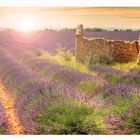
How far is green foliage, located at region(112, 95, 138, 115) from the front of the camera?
3.98 meters

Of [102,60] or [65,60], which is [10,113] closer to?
[65,60]

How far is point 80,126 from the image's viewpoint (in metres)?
3.90

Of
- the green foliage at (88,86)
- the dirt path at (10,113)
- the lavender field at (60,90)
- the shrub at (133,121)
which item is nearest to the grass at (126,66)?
the lavender field at (60,90)

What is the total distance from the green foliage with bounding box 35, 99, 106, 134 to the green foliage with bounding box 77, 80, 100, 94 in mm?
198

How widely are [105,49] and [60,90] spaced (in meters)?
0.51

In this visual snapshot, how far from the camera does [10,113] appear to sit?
409cm


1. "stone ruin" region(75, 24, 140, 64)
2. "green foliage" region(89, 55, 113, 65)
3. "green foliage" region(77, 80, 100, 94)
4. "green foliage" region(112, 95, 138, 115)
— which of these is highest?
"stone ruin" region(75, 24, 140, 64)

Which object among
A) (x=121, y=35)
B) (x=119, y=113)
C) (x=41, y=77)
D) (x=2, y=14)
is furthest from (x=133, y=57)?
(x=2, y=14)

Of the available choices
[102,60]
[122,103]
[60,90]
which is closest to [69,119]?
[60,90]

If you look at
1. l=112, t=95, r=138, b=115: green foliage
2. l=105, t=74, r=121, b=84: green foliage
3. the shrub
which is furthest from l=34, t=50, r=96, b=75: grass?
the shrub

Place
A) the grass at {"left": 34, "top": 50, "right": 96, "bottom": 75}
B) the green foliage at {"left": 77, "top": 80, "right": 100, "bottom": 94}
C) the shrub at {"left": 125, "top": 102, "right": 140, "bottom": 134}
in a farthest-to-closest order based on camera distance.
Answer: the grass at {"left": 34, "top": 50, "right": 96, "bottom": 75} → the green foliage at {"left": 77, "top": 80, "right": 100, "bottom": 94} → the shrub at {"left": 125, "top": 102, "right": 140, "bottom": 134}

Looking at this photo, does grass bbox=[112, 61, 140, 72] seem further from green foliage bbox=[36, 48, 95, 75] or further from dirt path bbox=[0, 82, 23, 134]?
dirt path bbox=[0, 82, 23, 134]

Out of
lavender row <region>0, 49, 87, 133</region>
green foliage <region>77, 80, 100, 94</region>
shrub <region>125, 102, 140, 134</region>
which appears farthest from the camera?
green foliage <region>77, 80, 100, 94</region>
